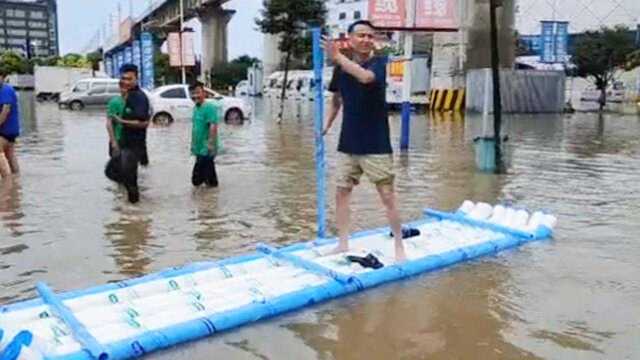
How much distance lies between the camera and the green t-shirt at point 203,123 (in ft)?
31.3

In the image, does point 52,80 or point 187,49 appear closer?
point 187,49

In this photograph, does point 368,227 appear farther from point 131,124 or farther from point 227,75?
point 227,75

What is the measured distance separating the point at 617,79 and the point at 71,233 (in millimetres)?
59568

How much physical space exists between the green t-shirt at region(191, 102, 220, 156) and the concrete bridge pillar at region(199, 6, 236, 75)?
69.8 meters

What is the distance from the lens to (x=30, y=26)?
117 meters

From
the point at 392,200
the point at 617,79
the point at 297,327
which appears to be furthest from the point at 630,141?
the point at 617,79

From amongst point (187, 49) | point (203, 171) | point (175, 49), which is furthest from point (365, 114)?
point (175, 49)

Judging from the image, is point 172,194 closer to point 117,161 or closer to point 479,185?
point 117,161

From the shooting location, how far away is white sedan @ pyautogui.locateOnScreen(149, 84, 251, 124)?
24656mm

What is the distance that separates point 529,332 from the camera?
4.49 meters

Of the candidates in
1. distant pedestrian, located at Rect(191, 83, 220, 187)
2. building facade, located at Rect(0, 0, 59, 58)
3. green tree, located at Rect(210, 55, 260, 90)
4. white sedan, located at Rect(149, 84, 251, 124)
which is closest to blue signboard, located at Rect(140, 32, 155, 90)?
white sedan, located at Rect(149, 84, 251, 124)

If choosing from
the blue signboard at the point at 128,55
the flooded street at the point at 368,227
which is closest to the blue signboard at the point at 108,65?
the blue signboard at the point at 128,55

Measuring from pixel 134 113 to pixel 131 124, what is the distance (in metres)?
0.13

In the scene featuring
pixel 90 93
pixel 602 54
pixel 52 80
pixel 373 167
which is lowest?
pixel 373 167
